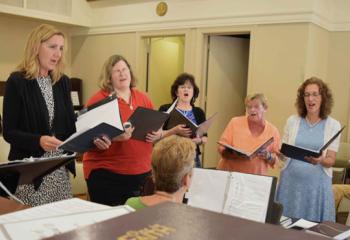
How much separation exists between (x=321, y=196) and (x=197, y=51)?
3234 mm

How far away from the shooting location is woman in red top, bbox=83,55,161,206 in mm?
2209

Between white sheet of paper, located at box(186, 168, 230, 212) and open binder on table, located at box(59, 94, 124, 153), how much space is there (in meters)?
0.60

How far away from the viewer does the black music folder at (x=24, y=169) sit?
1177 mm

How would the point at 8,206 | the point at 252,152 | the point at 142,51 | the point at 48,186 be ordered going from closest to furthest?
the point at 8,206 < the point at 48,186 < the point at 252,152 < the point at 142,51

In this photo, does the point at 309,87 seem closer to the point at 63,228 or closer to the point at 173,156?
the point at 173,156

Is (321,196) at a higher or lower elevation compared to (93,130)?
lower

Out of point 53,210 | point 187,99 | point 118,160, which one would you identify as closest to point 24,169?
point 53,210

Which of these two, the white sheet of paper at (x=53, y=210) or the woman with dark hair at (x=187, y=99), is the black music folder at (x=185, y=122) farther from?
the white sheet of paper at (x=53, y=210)

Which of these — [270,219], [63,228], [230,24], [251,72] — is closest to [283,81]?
[251,72]

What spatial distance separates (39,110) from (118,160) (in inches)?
22.7

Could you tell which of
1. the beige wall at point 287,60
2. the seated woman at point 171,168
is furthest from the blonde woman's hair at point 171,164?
the beige wall at point 287,60

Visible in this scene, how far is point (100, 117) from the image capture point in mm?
1898

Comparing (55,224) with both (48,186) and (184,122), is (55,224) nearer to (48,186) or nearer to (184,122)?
(48,186)

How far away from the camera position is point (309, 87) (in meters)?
2.68
